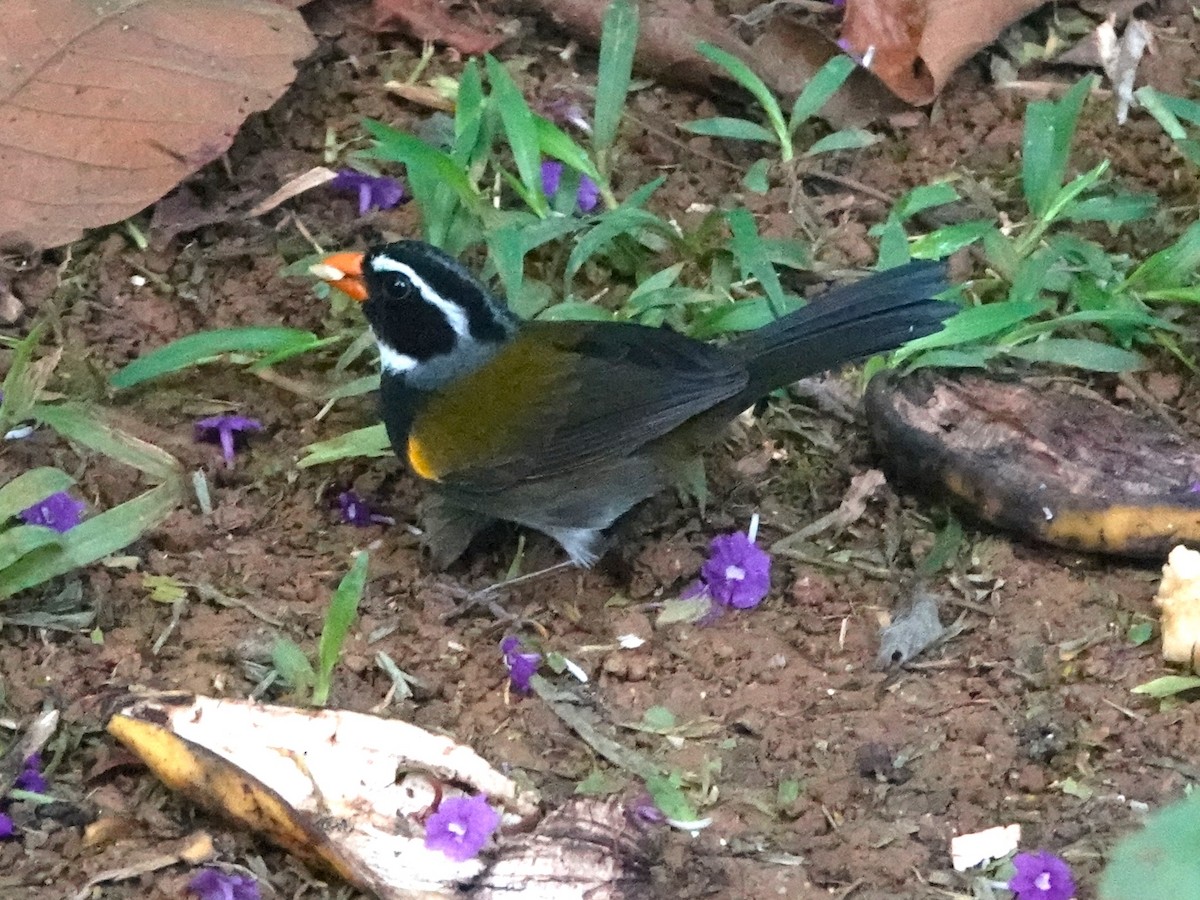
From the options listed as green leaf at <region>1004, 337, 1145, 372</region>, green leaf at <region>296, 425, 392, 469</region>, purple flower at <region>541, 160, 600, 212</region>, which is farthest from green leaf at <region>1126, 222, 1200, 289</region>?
green leaf at <region>296, 425, 392, 469</region>

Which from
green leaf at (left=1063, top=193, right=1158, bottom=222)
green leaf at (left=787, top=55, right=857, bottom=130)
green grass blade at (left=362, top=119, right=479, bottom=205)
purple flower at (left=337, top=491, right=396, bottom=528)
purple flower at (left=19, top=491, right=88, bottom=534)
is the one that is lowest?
purple flower at (left=337, top=491, right=396, bottom=528)

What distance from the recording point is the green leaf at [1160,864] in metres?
1.35

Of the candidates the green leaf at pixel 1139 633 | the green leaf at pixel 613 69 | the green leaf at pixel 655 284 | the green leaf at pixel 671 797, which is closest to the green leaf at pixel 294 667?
the green leaf at pixel 671 797

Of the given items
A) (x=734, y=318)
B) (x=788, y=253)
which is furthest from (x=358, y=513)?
(x=788, y=253)

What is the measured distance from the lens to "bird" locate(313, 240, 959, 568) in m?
3.85

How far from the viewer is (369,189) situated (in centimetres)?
483

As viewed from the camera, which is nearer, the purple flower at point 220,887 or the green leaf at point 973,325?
the purple flower at point 220,887

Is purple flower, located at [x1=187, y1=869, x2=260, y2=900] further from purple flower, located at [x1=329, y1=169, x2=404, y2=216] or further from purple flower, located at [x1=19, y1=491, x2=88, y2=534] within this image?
purple flower, located at [x1=329, y1=169, x2=404, y2=216]

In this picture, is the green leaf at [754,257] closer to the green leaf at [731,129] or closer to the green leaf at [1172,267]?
the green leaf at [731,129]

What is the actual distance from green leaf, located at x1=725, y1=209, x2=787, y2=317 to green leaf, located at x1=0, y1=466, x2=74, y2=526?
2.04 m

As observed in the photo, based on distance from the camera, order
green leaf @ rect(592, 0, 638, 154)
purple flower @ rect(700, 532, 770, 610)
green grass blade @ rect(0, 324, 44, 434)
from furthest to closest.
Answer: green leaf @ rect(592, 0, 638, 154) < green grass blade @ rect(0, 324, 44, 434) < purple flower @ rect(700, 532, 770, 610)

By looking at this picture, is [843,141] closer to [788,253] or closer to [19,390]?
[788,253]

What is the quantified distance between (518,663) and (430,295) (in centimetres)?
114

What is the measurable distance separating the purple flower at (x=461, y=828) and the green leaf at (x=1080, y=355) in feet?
7.03
